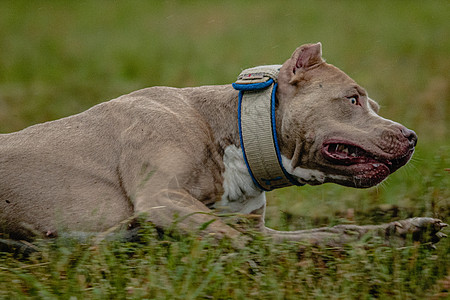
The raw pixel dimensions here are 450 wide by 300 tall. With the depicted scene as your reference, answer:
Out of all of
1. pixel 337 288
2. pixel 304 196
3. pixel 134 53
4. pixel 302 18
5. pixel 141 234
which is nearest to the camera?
pixel 337 288

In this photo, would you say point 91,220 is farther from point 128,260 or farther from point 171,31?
point 171,31

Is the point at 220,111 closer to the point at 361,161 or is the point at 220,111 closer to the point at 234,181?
the point at 234,181

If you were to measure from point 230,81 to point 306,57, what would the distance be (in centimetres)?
512

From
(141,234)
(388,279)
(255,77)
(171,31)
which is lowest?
(388,279)

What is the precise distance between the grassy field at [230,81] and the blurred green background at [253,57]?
26mm

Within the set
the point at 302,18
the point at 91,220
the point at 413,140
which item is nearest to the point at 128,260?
the point at 91,220

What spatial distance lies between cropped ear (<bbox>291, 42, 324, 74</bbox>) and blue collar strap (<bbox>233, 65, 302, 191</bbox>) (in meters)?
0.15

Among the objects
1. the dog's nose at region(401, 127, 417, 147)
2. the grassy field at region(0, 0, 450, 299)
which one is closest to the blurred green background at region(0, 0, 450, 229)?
the grassy field at region(0, 0, 450, 299)

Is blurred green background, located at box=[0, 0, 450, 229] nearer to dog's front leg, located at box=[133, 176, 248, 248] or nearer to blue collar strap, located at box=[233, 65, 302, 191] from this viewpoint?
blue collar strap, located at box=[233, 65, 302, 191]

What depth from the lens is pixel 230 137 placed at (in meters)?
4.19

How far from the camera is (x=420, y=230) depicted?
4.04 m

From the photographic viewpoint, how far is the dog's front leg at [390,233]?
3992 millimetres

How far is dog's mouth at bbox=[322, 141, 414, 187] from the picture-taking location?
402cm

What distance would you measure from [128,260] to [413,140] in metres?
1.80
